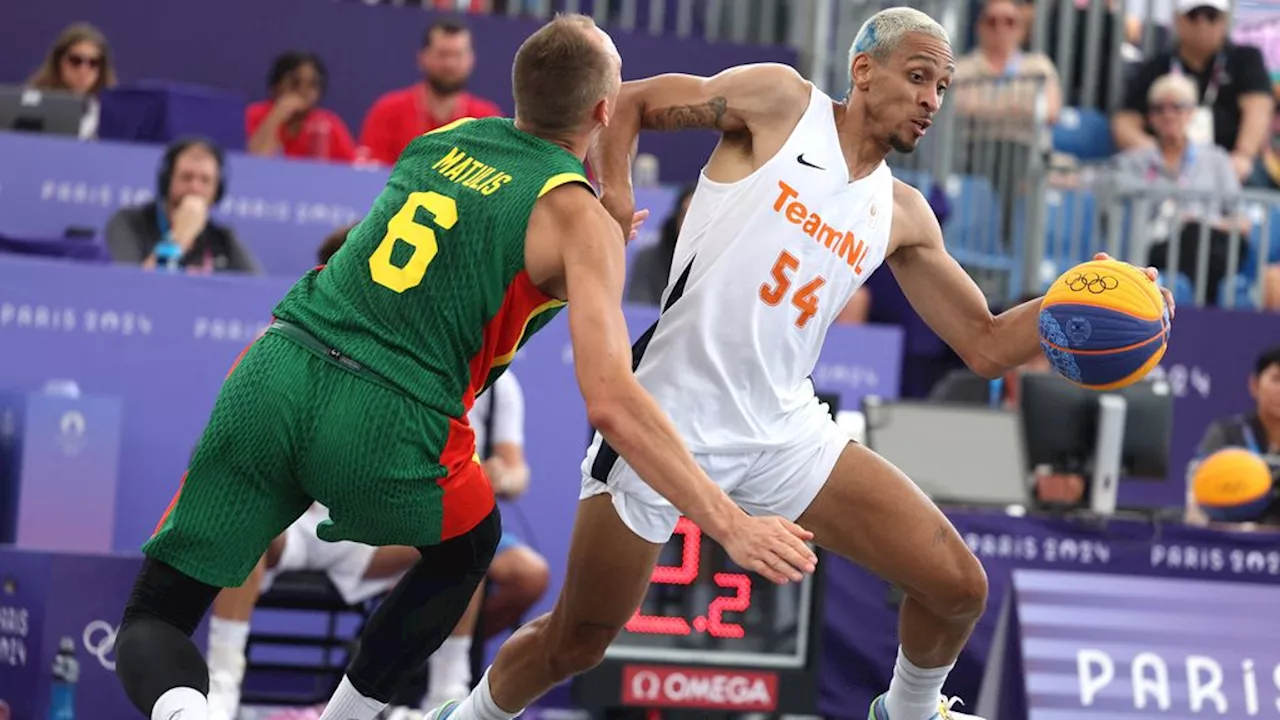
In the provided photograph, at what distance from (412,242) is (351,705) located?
1237mm

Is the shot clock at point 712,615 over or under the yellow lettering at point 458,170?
under

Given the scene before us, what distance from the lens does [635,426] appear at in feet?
13.4

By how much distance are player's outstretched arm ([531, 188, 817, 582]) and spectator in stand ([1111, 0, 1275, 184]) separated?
27.9 ft

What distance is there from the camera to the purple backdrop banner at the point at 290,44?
11.5 m

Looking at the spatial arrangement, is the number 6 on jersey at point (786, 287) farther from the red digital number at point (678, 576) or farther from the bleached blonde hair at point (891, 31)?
the red digital number at point (678, 576)

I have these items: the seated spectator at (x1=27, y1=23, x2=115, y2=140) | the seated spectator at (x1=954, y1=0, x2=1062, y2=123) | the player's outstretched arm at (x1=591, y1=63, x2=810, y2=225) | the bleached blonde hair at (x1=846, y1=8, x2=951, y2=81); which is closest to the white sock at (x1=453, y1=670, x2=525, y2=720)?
the player's outstretched arm at (x1=591, y1=63, x2=810, y2=225)

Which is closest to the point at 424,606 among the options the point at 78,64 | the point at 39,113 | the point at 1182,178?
the point at 39,113

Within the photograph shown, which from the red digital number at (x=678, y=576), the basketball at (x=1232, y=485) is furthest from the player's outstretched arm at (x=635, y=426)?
the basketball at (x=1232, y=485)

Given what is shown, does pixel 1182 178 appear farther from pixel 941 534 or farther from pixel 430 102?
pixel 941 534

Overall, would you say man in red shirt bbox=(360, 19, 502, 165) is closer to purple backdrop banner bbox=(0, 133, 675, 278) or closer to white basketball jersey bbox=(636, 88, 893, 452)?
purple backdrop banner bbox=(0, 133, 675, 278)

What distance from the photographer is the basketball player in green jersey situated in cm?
445

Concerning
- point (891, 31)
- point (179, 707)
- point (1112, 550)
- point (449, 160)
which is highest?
point (891, 31)

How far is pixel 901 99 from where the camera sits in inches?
207

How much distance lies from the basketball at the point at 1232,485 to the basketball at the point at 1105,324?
9.29 ft
